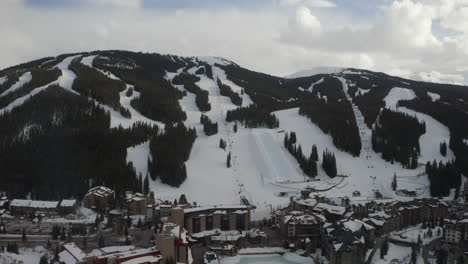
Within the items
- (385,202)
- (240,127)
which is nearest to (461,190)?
(385,202)

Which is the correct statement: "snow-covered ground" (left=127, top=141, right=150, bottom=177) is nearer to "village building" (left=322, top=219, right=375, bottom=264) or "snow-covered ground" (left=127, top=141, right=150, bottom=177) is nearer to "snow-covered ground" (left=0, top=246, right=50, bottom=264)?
"snow-covered ground" (left=0, top=246, right=50, bottom=264)

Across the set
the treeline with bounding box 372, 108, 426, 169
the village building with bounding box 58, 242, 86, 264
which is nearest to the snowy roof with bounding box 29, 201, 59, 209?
the village building with bounding box 58, 242, 86, 264

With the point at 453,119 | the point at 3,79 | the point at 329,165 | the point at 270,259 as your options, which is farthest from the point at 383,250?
the point at 3,79

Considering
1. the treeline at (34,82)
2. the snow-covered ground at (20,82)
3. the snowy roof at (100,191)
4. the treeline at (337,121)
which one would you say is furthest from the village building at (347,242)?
the snow-covered ground at (20,82)

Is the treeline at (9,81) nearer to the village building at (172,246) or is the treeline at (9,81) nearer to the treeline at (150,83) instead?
the treeline at (150,83)

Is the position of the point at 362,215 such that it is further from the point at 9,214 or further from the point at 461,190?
the point at 9,214

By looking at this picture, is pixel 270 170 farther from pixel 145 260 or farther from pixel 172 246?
pixel 145 260
